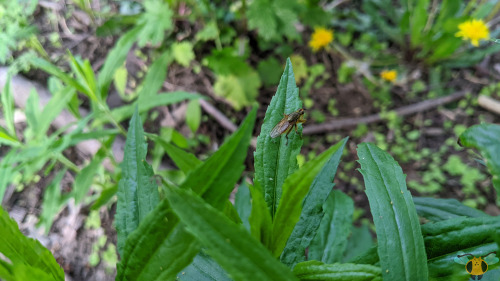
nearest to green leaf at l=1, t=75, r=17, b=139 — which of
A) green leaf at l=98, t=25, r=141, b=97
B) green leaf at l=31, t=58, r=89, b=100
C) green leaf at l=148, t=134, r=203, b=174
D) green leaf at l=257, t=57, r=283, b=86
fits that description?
green leaf at l=31, t=58, r=89, b=100

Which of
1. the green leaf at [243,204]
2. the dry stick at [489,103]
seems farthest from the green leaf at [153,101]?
the dry stick at [489,103]

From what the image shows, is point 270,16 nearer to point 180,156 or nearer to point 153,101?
point 153,101

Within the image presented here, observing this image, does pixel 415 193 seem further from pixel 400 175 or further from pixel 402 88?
pixel 400 175

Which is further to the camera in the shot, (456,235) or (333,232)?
(333,232)

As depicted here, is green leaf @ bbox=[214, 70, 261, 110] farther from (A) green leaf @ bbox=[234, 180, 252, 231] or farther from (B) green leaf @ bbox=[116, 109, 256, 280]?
(B) green leaf @ bbox=[116, 109, 256, 280]

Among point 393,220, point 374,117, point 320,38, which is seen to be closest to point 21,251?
point 393,220

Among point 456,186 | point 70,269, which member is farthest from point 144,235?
point 456,186

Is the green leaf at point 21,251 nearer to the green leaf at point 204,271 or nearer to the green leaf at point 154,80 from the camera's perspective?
the green leaf at point 204,271
